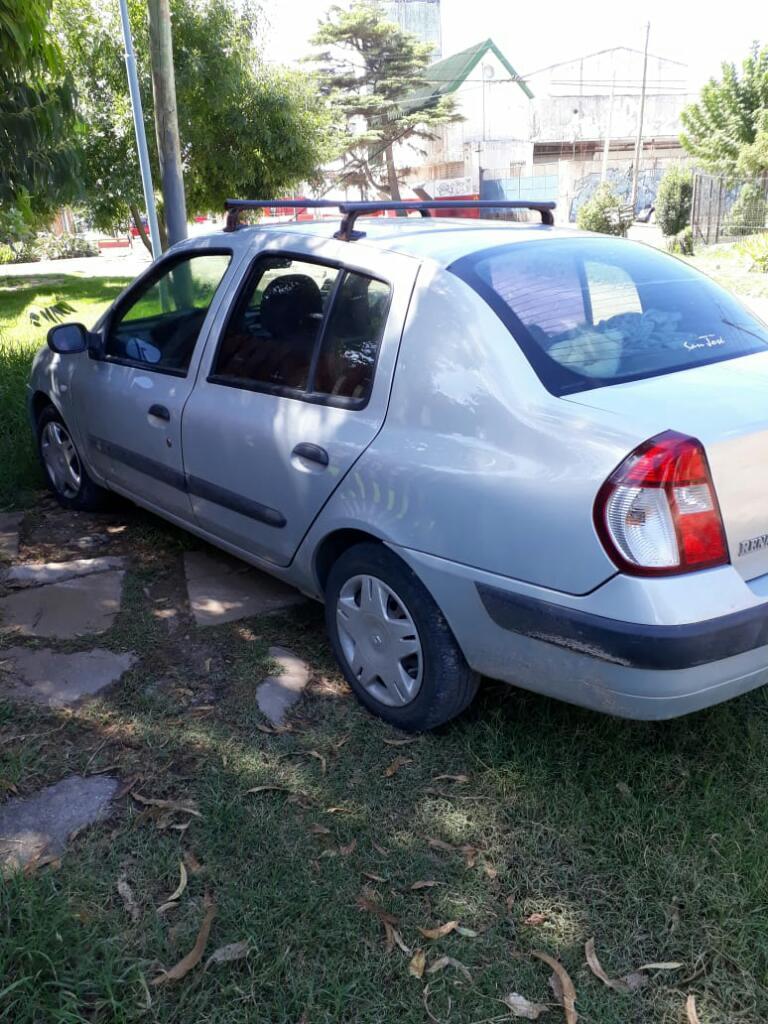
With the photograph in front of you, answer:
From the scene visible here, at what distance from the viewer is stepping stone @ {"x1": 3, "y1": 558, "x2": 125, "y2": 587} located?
4.31m

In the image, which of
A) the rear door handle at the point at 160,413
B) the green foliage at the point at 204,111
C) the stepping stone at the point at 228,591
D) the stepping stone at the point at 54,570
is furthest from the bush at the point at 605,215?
the rear door handle at the point at 160,413

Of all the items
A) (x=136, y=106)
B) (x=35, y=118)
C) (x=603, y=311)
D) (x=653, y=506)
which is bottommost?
(x=653, y=506)

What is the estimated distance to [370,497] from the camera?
2863 millimetres

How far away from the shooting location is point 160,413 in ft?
12.7

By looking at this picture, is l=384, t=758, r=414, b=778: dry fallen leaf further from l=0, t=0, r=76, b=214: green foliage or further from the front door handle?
l=0, t=0, r=76, b=214: green foliage

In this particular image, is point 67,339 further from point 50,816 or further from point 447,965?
point 447,965

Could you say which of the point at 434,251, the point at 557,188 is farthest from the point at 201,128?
the point at 557,188

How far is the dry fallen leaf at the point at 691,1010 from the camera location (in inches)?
79.1

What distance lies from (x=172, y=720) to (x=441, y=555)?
1.20 m

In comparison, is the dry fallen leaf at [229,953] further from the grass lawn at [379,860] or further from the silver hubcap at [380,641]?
the silver hubcap at [380,641]

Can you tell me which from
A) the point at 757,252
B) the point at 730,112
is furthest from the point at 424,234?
the point at 730,112

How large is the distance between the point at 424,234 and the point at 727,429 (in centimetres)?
142

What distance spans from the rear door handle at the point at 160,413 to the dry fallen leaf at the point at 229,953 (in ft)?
7.41

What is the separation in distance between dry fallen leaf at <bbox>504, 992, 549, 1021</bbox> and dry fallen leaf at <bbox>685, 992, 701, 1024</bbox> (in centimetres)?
32
